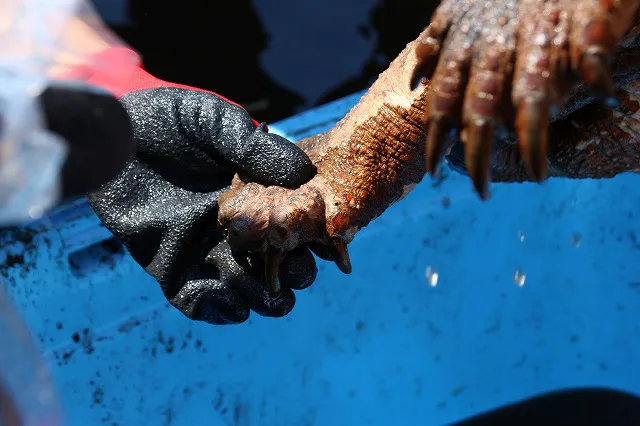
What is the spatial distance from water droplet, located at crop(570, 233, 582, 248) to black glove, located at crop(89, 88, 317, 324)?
1.37 m

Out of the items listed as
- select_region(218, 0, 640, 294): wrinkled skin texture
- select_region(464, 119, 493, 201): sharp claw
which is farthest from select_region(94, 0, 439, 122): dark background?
select_region(464, 119, 493, 201): sharp claw

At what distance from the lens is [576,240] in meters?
2.53

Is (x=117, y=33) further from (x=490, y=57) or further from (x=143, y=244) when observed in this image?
(x=490, y=57)

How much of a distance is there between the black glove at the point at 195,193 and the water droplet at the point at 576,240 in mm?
1371

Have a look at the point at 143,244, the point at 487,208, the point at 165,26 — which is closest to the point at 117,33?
the point at 165,26

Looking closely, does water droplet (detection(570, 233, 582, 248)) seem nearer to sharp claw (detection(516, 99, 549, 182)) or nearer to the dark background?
the dark background

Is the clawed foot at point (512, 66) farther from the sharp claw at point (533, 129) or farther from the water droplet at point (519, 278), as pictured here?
the water droplet at point (519, 278)

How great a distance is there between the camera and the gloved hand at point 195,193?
1.42 m

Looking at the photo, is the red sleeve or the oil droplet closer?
the red sleeve

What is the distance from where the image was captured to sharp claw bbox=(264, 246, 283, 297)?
1370mm

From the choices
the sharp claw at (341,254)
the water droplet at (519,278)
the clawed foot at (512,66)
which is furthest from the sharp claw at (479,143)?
the water droplet at (519,278)

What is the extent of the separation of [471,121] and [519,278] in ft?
5.57

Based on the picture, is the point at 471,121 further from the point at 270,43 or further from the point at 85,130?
the point at 270,43

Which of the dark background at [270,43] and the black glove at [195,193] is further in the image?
the dark background at [270,43]
